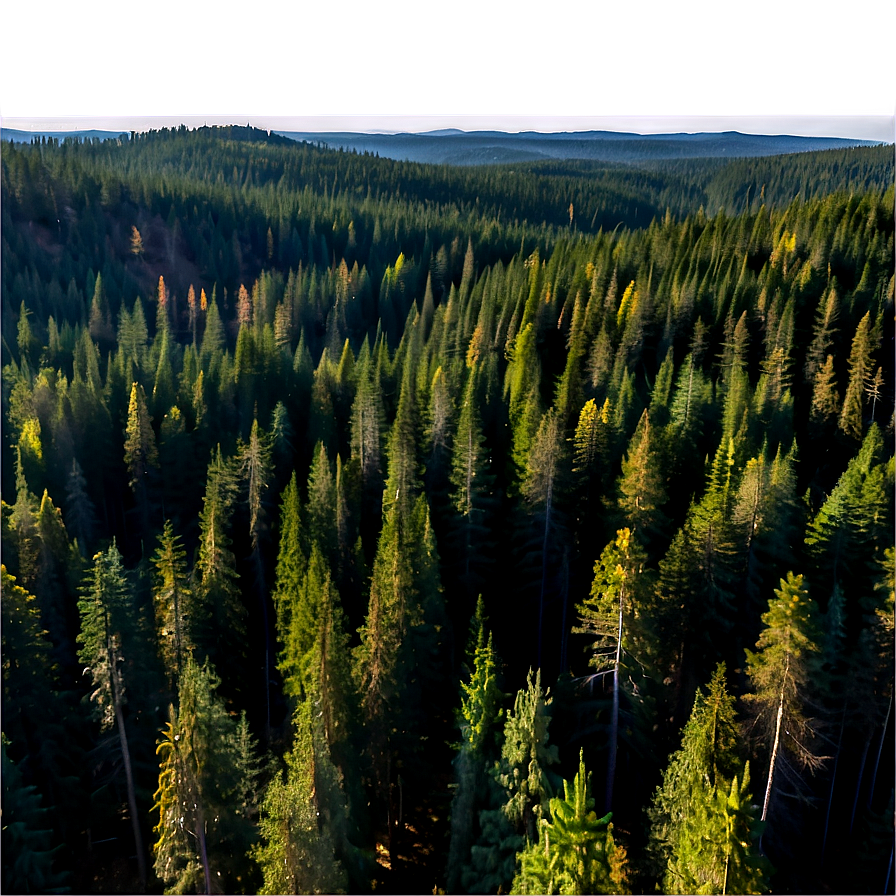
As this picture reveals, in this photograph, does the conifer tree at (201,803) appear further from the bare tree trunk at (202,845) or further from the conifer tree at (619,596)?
the conifer tree at (619,596)

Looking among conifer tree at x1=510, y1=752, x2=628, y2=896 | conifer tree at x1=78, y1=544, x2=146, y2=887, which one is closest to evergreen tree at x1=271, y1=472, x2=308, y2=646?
conifer tree at x1=78, y1=544, x2=146, y2=887

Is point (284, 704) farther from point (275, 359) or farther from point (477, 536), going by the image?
point (275, 359)

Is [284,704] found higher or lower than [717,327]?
lower

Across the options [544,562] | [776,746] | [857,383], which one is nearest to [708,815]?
[776,746]

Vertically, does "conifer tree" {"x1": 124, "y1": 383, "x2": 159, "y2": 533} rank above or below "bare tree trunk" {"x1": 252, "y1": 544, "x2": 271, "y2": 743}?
above

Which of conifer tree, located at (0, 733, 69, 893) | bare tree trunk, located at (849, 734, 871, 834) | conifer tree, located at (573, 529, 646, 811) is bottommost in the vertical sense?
bare tree trunk, located at (849, 734, 871, 834)

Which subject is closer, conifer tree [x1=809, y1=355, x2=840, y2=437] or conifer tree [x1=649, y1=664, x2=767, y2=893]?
conifer tree [x1=649, y1=664, x2=767, y2=893]

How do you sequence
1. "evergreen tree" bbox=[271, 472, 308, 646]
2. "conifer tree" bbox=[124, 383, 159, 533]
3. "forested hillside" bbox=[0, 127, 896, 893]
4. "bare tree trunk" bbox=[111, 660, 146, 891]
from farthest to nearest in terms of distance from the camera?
"conifer tree" bbox=[124, 383, 159, 533]
"evergreen tree" bbox=[271, 472, 308, 646]
"bare tree trunk" bbox=[111, 660, 146, 891]
"forested hillside" bbox=[0, 127, 896, 893]

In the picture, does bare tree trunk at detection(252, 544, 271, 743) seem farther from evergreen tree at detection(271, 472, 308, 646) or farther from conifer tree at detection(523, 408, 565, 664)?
conifer tree at detection(523, 408, 565, 664)

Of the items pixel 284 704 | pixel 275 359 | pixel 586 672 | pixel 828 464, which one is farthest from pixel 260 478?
pixel 828 464
